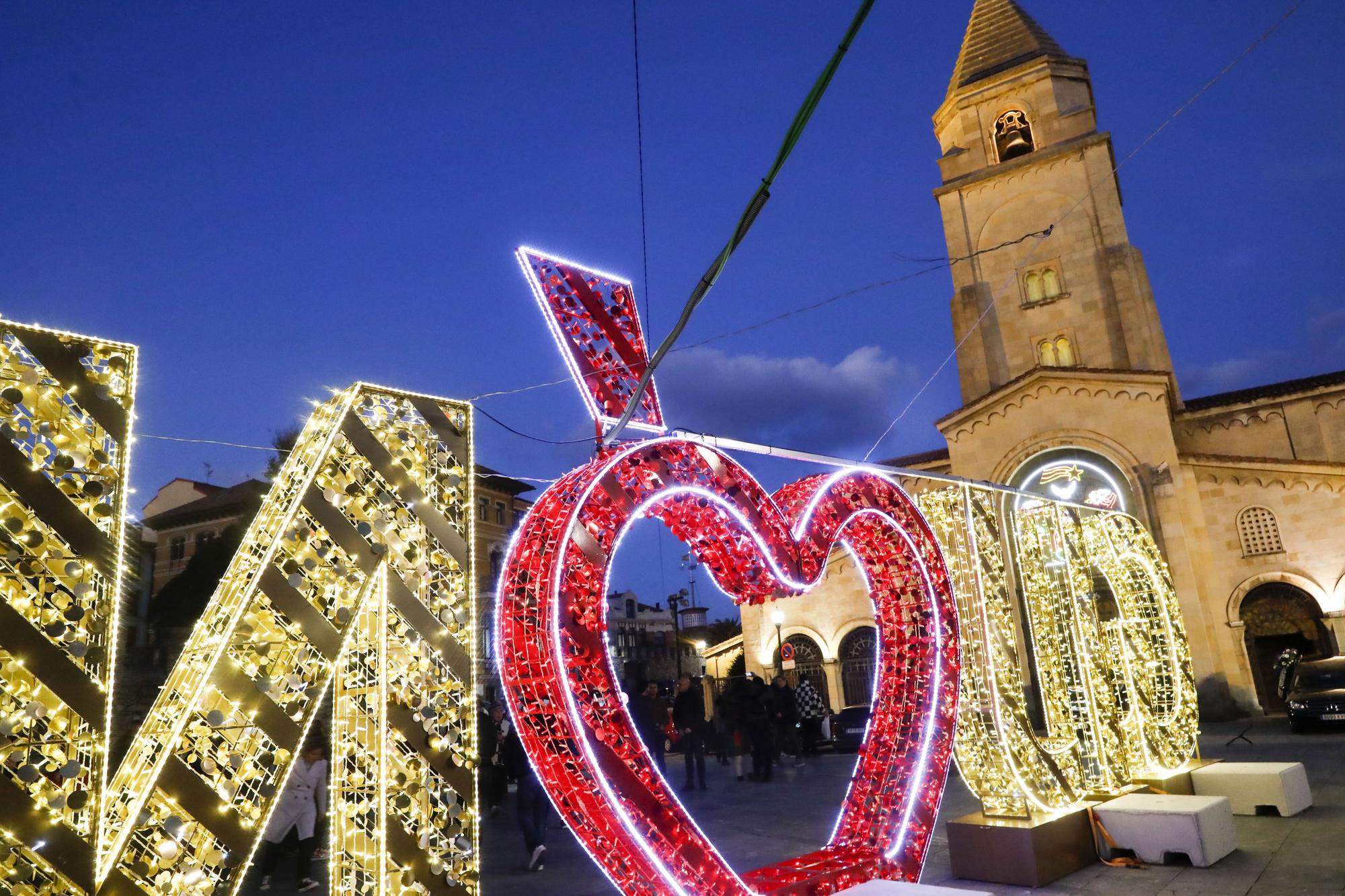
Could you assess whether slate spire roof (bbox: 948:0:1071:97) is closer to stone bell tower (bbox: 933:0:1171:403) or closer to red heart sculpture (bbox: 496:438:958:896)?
stone bell tower (bbox: 933:0:1171:403)

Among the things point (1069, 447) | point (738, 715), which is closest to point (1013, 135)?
point (1069, 447)

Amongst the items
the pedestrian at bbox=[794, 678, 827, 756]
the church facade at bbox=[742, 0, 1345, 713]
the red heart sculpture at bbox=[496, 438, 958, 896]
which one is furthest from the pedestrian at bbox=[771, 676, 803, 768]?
the red heart sculpture at bbox=[496, 438, 958, 896]

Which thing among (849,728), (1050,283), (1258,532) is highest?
(1050,283)

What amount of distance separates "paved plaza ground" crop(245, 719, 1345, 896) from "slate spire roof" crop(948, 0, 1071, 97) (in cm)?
2483

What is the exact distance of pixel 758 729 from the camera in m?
15.7

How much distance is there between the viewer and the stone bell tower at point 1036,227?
27625 millimetres

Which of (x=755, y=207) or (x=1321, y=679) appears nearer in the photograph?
(x=755, y=207)

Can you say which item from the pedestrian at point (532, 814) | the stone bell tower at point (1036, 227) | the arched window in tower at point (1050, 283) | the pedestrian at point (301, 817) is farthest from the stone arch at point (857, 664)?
the pedestrian at point (301, 817)

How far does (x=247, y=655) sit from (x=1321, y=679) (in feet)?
67.7

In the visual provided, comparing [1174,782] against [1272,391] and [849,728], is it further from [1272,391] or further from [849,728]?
[1272,391]

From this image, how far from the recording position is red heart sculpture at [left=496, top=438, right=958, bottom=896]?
4.10m

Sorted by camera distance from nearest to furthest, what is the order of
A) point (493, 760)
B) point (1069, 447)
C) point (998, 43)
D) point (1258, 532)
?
1. point (493, 760)
2. point (1258, 532)
3. point (1069, 447)
4. point (998, 43)

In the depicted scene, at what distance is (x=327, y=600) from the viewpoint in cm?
375

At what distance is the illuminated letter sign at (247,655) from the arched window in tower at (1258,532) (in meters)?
22.7
